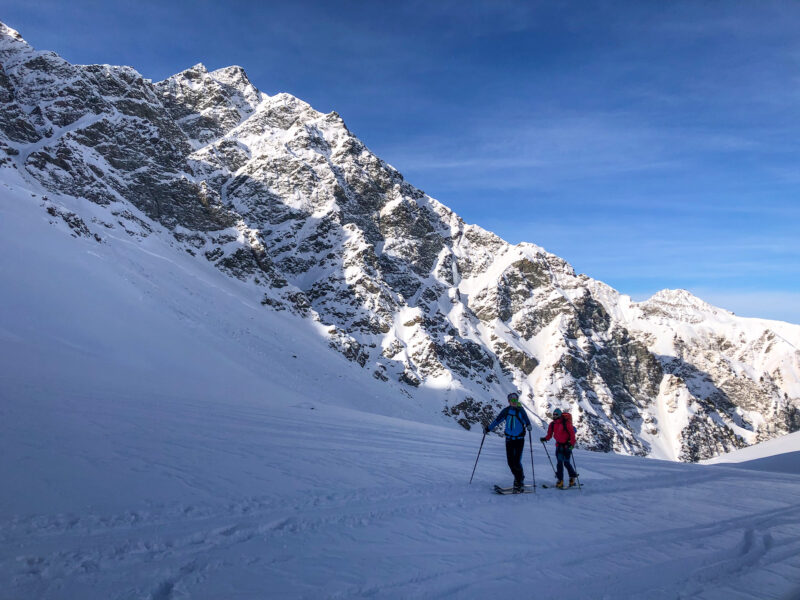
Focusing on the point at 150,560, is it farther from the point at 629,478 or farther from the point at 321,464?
the point at 629,478

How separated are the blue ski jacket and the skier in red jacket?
964 mm

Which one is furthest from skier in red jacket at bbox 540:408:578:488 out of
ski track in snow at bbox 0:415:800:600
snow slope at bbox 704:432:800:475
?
snow slope at bbox 704:432:800:475

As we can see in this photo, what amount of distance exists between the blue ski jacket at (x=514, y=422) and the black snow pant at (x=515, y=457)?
0.34 feet

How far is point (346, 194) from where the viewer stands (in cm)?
13012

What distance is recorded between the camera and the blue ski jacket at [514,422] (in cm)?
956

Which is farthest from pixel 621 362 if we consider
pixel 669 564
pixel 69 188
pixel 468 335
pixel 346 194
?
pixel 669 564

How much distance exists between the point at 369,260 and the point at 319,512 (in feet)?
341

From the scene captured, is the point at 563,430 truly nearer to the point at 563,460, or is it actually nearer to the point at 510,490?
the point at 563,460

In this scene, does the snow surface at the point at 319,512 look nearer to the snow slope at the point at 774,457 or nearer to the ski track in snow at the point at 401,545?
the ski track in snow at the point at 401,545

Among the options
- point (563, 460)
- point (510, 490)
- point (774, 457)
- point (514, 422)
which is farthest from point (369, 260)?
point (510, 490)

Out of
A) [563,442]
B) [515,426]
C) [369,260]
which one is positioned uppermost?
[369,260]

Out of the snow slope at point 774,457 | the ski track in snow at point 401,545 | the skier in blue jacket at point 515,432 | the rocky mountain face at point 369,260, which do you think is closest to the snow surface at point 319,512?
the ski track in snow at point 401,545

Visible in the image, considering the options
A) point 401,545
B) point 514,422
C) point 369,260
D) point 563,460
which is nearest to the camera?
point 401,545

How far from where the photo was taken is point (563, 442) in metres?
10.5
